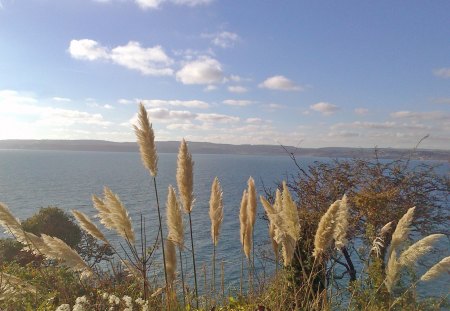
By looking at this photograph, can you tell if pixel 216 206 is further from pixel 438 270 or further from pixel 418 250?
pixel 438 270

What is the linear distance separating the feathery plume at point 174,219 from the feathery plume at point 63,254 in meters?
0.97

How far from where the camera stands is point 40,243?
12.3ft

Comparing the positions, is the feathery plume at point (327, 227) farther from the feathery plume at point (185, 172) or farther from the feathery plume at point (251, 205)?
the feathery plume at point (251, 205)

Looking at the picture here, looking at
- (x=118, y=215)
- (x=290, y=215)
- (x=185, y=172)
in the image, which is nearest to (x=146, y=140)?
(x=185, y=172)

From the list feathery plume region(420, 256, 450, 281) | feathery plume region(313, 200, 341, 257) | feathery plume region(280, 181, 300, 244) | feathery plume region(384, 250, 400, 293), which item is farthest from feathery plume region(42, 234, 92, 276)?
feathery plume region(420, 256, 450, 281)

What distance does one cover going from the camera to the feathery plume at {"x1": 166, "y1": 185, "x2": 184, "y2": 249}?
4.23m

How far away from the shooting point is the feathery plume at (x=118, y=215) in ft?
12.3

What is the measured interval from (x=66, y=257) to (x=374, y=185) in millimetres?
16234

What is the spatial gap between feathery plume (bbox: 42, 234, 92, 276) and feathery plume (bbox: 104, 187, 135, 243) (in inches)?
18.5

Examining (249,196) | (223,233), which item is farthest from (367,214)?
(223,233)

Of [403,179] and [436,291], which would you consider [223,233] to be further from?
[403,179]

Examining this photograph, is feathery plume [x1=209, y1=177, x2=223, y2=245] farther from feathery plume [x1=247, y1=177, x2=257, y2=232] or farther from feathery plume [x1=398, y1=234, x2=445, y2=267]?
feathery plume [x1=398, y1=234, x2=445, y2=267]

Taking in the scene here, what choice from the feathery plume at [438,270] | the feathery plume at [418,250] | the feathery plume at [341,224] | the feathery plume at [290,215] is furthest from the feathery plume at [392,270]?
the feathery plume at [290,215]

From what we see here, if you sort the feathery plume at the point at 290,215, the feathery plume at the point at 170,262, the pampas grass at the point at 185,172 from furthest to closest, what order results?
the feathery plume at the point at 170,262 → the pampas grass at the point at 185,172 → the feathery plume at the point at 290,215
